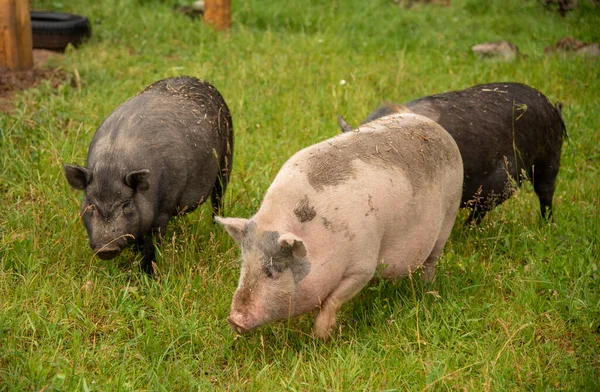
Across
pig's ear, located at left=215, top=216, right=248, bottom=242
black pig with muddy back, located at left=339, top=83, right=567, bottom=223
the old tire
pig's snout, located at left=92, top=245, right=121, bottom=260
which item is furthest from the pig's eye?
the old tire

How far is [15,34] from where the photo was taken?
7371 millimetres

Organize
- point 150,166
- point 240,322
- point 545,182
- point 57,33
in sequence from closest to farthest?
1. point 240,322
2. point 150,166
3. point 545,182
4. point 57,33

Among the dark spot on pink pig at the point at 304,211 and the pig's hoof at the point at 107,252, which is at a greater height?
the dark spot on pink pig at the point at 304,211

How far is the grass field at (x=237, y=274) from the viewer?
3689 mm

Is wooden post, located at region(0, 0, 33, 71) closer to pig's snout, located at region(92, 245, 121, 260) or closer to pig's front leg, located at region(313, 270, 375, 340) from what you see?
pig's snout, located at region(92, 245, 121, 260)

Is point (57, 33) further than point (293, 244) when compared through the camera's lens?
Yes

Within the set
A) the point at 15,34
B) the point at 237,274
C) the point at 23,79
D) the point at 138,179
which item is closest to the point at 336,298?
the point at 237,274

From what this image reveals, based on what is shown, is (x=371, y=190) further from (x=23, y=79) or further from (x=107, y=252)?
(x=23, y=79)

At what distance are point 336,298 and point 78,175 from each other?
1.70 metres

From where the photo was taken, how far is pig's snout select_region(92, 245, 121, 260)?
4240 millimetres

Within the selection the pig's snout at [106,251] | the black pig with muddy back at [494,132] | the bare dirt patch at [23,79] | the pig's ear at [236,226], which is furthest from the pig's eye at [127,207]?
the bare dirt patch at [23,79]

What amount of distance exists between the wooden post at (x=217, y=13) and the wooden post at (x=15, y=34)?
273cm

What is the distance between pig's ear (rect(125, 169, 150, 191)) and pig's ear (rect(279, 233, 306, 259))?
3.87ft

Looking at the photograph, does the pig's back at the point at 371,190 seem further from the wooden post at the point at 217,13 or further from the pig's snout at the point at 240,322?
the wooden post at the point at 217,13
